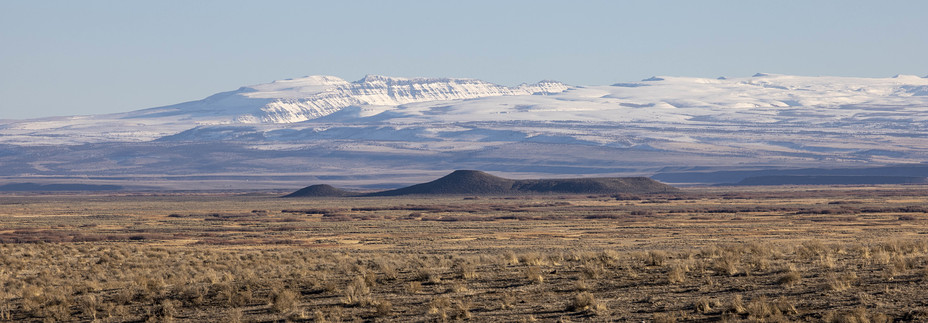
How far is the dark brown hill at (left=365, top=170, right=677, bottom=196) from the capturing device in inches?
4624

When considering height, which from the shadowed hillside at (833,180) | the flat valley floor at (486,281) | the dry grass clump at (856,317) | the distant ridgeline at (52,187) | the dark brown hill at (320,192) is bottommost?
the distant ridgeline at (52,187)

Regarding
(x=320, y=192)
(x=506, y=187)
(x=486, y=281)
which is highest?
(x=486, y=281)

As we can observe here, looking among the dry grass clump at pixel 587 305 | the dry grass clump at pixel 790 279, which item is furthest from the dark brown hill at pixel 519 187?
the dry grass clump at pixel 587 305

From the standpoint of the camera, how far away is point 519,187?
395 ft

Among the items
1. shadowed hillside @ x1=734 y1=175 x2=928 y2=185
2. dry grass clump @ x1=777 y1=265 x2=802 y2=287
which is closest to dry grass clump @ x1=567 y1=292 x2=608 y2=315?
dry grass clump @ x1=777 y1=265 x2=802 y2=287

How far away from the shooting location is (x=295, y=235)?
55344mm

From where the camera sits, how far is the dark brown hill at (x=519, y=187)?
117m

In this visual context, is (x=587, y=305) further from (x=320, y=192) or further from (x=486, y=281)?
(x=320, y=192)

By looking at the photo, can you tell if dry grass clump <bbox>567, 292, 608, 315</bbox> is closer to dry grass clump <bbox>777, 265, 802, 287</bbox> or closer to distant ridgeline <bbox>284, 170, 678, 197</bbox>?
dry grass clump <bbox>777, 265, 802, 287</bbox>

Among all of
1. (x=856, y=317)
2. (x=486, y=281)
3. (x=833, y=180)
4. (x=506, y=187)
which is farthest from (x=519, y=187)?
(x=856, y=317)

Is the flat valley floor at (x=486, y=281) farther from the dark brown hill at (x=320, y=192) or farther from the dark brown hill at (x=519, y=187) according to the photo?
the dark brown hill at (x=320, y=192)

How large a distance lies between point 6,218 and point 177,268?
50613 millimetres

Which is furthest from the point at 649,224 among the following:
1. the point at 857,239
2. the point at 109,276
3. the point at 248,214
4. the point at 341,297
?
the point at 341,297

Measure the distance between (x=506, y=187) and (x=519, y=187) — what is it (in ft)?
4.68
